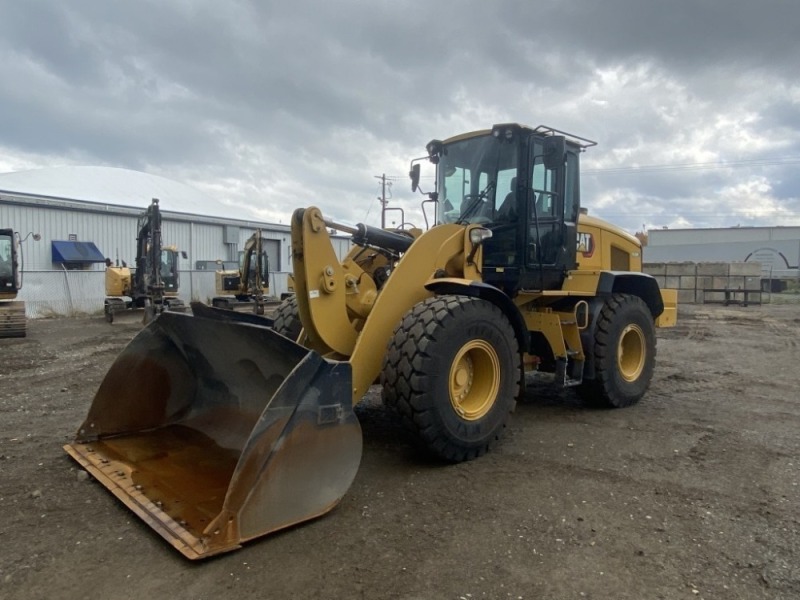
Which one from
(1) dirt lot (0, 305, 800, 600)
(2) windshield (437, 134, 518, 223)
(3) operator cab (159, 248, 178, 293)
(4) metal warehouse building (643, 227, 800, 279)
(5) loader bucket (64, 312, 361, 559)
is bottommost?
(1) dirt lot (0, 305, 800, 600)

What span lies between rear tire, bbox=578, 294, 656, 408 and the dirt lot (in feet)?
1.13

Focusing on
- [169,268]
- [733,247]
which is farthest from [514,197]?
[733,247]

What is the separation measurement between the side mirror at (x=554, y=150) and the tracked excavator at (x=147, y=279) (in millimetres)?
13017

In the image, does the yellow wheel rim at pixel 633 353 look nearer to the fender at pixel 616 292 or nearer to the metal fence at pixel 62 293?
the fender at pixel 616 292

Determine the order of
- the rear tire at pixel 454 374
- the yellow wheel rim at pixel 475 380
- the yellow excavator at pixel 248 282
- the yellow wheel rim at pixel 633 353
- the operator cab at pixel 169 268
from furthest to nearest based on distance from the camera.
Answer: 1. the operator cab at pixel 169 268
2. the yellow excavator at pixel 248 282
3. the yellow wheel rim at pixel 633 353
4. the yellow wheel rim at pixel 475 380
5. the rear tire at pixel 454 374

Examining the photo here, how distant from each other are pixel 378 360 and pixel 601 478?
71.0 inches

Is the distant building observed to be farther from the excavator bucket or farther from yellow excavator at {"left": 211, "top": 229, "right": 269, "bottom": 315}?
the excavator bucket

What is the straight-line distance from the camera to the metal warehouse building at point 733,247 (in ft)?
148

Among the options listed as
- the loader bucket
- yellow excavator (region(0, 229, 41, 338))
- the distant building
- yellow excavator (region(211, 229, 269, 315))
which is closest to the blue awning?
yellow excavator (region(211, 229, 269, 315))

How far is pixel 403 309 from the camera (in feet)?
14.8

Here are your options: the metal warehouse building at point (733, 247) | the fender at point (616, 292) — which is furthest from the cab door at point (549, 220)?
the metal warehouse building at point (733, 247)

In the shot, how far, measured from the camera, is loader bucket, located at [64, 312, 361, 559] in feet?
10.3

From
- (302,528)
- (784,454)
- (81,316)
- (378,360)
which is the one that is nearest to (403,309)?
(378,360)

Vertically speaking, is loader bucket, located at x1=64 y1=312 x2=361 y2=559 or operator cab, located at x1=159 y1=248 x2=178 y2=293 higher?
operator cab, located at x1=159 y1=248 x2=178 y2=293
